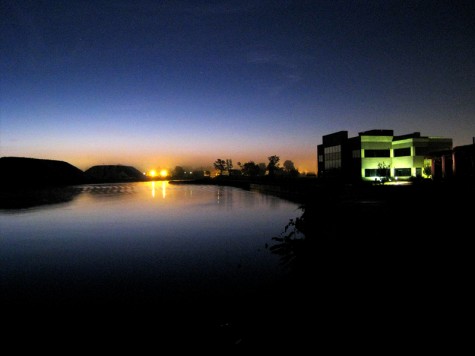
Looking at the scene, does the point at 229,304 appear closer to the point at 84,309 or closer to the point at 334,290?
the point at 334,290

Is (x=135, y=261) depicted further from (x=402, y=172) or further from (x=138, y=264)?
(x=402, y=172)

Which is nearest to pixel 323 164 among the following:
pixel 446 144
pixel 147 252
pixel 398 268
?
pixel 446 144

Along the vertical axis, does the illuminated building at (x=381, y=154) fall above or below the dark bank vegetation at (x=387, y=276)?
above

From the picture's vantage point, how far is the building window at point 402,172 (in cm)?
6457

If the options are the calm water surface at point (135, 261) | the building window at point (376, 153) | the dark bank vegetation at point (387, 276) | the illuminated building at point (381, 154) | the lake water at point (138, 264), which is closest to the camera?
the dark bank vegetation at point (387, 276)

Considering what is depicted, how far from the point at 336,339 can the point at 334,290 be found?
120 inches

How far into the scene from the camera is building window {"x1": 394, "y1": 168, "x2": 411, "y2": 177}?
64575 millimetres

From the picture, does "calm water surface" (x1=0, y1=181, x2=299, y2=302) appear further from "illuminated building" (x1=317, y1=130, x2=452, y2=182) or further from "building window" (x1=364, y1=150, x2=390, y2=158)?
"building window" (x1=364, y1=150, x2=390, y2=158)

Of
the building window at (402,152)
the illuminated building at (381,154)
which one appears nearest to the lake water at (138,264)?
the illuminated building at (381,154)

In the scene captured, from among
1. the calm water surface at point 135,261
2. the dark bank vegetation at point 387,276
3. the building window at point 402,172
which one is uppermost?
the building window at point 402,172

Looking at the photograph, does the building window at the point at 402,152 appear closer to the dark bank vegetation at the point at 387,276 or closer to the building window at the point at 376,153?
the building window at the point at 376,153

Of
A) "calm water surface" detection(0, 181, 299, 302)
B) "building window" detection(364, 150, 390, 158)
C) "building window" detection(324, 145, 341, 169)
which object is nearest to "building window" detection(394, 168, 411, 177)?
"building window" detection(364, 150, 390, 158)

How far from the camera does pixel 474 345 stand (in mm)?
5438

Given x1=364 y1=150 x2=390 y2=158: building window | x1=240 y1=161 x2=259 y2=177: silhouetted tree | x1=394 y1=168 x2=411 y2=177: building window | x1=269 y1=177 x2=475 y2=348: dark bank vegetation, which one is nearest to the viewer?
x1=269 y1=177 x2=475 y2=348: dark bank vegetation
